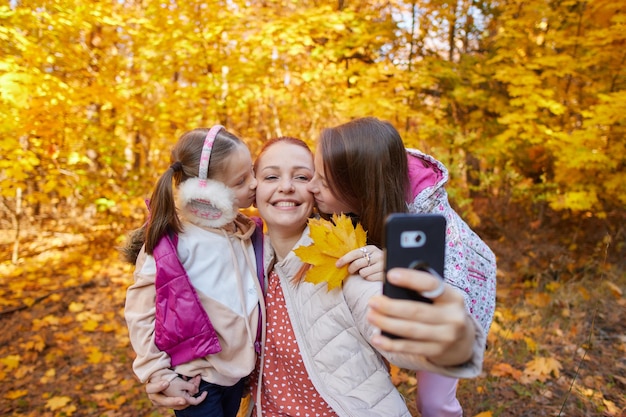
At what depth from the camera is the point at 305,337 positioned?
162 cm

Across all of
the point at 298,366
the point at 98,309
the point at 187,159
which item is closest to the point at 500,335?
the point at 298,366

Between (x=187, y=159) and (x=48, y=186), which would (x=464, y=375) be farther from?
(x=48, y=186)

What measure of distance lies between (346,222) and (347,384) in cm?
60

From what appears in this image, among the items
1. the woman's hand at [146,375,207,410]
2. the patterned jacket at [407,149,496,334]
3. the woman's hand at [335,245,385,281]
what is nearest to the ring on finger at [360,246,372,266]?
the woman's hand at [335,245,385,281]

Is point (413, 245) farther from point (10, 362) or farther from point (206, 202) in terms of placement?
point (10, 362)

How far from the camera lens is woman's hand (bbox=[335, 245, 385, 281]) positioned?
137cm

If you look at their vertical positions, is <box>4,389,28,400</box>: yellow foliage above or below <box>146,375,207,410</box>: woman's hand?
below

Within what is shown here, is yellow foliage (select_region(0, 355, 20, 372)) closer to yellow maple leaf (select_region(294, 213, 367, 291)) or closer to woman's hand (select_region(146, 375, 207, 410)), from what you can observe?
woman's hand (select_region(146, 375, 207, 410))

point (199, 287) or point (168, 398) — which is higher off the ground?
point (199, 287)

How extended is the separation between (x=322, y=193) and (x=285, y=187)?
6.9 inches

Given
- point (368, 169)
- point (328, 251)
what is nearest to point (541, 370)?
point (368, 169)

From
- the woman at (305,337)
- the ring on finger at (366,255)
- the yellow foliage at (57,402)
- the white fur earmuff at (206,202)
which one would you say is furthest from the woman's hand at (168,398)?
the yellow foliage at (57,402)

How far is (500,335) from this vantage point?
12.8 feet

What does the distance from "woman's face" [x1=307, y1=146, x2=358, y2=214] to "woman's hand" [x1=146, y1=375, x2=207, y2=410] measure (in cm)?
97
